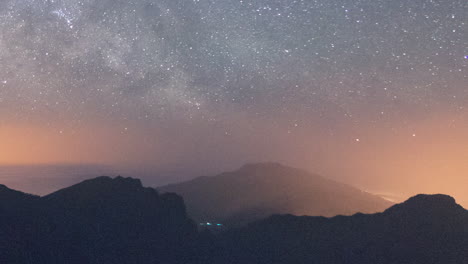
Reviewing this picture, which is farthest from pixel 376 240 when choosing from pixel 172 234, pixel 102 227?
pixel 102 227

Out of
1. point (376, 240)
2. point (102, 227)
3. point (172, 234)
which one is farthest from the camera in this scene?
point (172, 234)

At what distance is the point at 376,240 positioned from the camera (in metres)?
67.1

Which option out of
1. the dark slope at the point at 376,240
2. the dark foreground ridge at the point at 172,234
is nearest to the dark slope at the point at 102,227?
the dark foreground ridge at the point at 172,234

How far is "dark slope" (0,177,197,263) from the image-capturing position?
47531 mm

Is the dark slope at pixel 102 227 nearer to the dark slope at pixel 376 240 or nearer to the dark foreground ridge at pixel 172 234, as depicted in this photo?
the dark foreground ridge at pixel 172 234

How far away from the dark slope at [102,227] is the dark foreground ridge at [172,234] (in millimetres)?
160

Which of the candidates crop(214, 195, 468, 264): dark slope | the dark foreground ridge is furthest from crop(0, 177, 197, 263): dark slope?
crop(214, 195, 468, 264): dark slope

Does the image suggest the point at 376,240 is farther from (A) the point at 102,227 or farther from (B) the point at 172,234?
(A) the point at 102,227

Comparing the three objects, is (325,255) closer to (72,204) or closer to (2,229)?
(72,204)

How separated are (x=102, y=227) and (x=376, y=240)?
4637 cm

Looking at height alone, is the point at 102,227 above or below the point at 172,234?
above

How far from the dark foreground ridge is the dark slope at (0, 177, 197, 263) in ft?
0.53

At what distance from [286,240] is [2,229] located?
53614 millimetres

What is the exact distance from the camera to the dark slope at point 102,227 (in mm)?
47531
